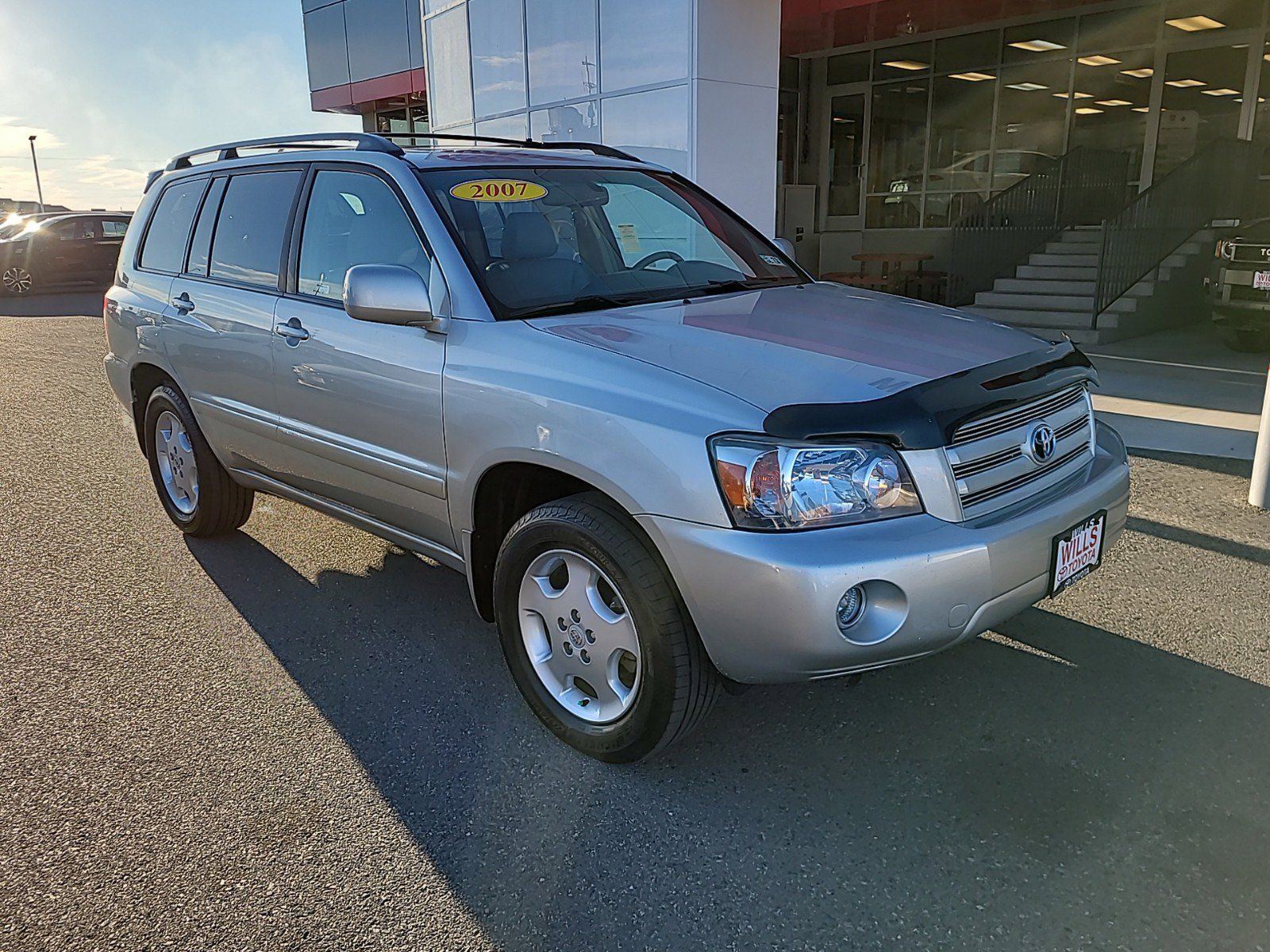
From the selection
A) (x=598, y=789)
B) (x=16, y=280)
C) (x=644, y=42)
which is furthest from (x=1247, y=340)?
(x=16, y=280)

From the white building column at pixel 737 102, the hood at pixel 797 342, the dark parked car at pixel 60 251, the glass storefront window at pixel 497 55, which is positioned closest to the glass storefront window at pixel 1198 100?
the white building column at pixel 737 102

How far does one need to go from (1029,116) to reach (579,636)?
16484 millimetres

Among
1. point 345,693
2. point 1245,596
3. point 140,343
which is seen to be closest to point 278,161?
point 140,343

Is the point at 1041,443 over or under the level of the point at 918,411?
under

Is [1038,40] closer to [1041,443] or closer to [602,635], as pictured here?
[1041,443]

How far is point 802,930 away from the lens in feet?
7.72

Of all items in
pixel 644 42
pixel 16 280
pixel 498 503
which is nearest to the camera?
pixel 498 503

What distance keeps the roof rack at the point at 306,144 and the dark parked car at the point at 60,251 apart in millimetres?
16517

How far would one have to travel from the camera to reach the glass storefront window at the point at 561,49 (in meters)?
11.6

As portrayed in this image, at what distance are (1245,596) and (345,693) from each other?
363 cm

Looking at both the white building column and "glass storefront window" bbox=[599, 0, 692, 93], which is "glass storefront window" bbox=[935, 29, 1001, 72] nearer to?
the white building column

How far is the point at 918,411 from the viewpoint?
2600 millimetres

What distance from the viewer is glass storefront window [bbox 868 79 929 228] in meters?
18.0

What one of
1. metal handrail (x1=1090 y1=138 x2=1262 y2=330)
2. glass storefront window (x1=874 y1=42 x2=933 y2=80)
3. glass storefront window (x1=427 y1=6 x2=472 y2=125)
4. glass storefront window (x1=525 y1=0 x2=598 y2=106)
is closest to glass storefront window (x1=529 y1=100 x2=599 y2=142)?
glass storefront window (x1=525 y1=0 x2=598 y2=106)
